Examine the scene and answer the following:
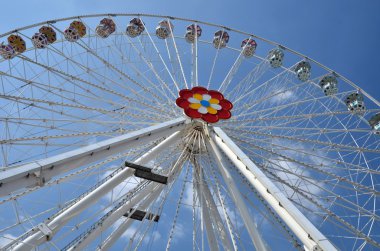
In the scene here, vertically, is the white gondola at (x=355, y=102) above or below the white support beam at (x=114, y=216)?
above

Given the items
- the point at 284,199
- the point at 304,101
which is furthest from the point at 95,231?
the point at 304,101

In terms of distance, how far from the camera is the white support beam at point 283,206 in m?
8.42

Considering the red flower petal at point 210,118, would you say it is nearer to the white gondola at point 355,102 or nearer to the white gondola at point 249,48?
the white gondola at point 249,48

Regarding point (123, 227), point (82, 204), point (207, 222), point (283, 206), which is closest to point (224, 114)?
point (207, 222)

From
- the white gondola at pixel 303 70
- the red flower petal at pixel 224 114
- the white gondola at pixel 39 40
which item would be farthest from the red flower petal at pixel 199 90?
the white gondola at pixel 303 70

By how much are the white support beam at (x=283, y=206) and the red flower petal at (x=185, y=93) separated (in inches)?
184

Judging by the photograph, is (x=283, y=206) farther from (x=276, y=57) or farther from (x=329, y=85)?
(x=276, y=57)

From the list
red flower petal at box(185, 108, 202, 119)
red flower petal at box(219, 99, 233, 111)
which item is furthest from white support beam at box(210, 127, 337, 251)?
red flower petal at box(219, 99, 233, 111)

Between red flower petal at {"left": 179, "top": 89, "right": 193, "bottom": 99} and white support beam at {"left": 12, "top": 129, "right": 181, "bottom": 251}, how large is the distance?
291 cm

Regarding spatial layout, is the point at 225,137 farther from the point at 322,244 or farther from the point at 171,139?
the point at 322,244

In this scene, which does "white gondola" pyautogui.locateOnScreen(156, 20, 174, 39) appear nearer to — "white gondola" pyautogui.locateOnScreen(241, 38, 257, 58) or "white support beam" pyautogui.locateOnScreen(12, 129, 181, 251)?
"white gondola" pyautogui.locateOnScreen(241, 38, 257, 58)

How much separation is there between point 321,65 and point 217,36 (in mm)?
Answer: 6121

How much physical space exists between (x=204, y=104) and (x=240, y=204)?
572 centimetres

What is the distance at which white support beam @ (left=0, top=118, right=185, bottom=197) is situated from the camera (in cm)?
789
